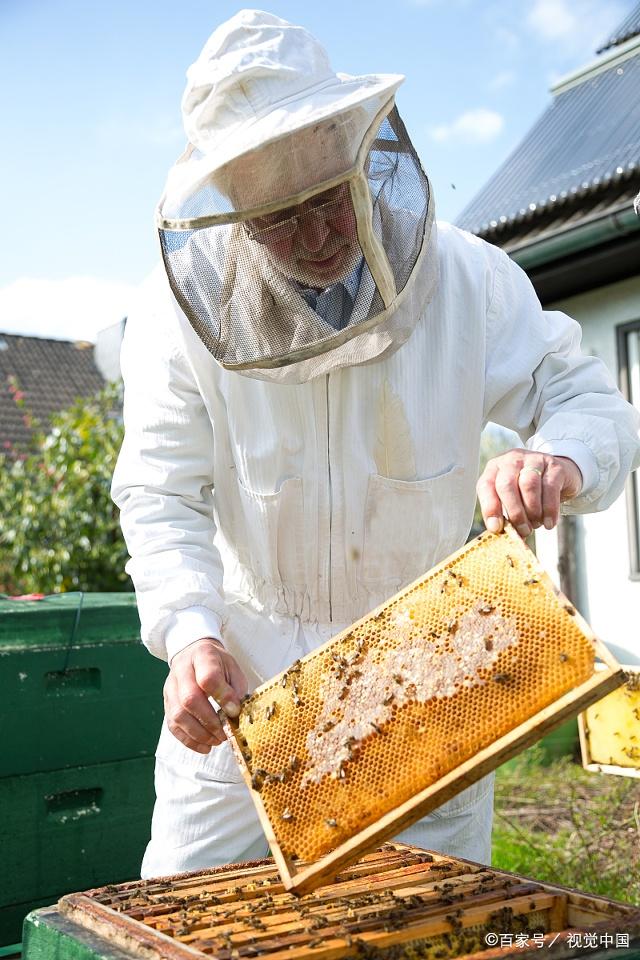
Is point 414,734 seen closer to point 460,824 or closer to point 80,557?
point 460,824

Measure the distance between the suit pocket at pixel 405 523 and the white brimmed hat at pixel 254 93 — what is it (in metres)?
0.76

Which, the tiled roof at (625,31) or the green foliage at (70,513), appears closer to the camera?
the green foliage at (70,513)

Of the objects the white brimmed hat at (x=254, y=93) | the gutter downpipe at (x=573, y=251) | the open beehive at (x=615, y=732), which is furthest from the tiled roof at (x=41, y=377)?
the white brimmed hat at (x=254, y=93)

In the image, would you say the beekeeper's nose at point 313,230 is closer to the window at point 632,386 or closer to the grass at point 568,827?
the grass at point 568,827

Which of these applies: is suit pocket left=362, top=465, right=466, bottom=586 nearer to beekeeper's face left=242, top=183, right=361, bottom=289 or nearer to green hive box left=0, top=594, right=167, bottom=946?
beekeeper's face left=242, top=183, right=361, bottom=289

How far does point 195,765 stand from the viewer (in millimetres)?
2252

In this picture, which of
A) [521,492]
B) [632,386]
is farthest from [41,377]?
[521,492]

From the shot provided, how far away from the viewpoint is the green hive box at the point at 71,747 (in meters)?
3.28

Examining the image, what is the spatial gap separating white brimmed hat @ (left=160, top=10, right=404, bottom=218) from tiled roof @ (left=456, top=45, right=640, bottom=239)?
439 centimetres

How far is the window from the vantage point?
6.29m

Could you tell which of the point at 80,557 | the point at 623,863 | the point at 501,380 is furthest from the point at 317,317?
the point at 80,557

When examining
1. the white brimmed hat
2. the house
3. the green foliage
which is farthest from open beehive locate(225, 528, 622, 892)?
the green foliage

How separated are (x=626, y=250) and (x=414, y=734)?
4.97 m

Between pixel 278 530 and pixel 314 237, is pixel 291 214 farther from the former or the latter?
pixel 278 530
